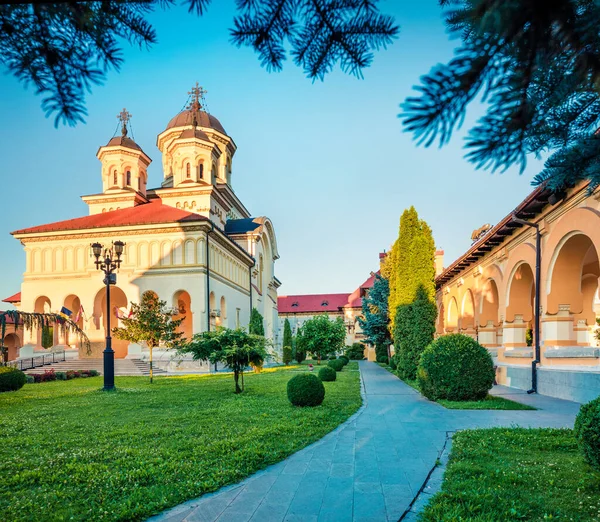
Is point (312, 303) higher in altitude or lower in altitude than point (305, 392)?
lower

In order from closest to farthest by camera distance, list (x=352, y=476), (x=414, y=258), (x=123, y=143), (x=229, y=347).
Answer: (x=352, y=476) < (x=229, y=347) < (x=414, y=258) < (x=123, y=143)

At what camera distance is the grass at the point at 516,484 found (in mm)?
3971

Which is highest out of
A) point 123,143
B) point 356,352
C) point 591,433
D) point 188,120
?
point 188,120

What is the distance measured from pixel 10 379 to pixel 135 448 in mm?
12865

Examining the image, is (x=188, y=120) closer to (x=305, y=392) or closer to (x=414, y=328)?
(x=414, y=328)

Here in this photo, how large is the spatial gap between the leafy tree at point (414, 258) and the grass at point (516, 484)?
1218 centimetres

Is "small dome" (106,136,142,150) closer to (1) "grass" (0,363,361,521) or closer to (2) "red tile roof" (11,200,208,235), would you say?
(2) "red tile roof" (11,200,208,235)

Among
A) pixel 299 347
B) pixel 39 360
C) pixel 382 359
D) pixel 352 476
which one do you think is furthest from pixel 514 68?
pixel 299 347

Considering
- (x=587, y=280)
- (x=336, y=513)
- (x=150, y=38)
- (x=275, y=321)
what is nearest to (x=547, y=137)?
(x=150, y=38)

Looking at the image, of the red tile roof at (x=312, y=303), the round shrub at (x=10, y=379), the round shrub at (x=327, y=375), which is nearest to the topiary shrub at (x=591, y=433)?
the round shrub at (x=327, y=375)

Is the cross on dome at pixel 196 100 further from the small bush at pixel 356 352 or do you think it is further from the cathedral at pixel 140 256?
the small bush at pixel 356 352

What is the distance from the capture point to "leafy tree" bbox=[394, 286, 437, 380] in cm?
1836

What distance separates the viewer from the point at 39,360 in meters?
29.1

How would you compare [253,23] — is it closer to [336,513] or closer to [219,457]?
[336,513]
